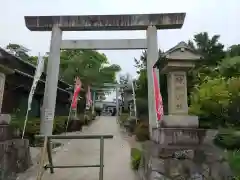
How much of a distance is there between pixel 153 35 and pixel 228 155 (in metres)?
8.20

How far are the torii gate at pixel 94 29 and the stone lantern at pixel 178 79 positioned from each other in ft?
17.6

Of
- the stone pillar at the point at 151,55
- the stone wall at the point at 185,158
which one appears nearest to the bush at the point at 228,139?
the stone wall at the point at 185,158

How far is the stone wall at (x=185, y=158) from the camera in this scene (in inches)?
201

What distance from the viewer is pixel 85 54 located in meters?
26.1

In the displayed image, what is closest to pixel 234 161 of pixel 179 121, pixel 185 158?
pixel 185 158

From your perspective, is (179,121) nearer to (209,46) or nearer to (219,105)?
(219,105)

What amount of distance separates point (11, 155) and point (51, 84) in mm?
5790

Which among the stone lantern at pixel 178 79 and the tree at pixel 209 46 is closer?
the stone lantern at pixel 178 79

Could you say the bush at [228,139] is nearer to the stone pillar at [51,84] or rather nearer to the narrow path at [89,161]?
the narrow path at [89,161]

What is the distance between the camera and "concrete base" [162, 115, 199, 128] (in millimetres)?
5648

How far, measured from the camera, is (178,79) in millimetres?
6262

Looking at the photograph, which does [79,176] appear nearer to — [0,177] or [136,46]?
[0,177]

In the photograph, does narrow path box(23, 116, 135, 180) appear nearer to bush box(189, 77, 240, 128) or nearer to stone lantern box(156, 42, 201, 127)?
stone lantern box(156, 42, 201, 127)

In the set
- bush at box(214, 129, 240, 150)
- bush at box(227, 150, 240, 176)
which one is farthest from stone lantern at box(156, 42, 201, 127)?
bush at box(227, 150, 240, 176)
